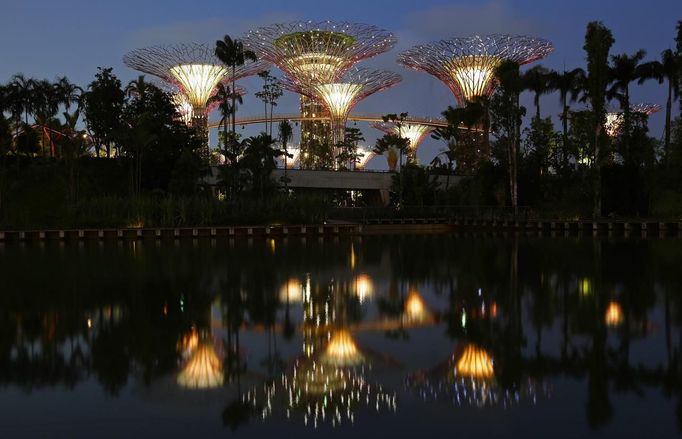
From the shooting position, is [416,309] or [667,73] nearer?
[416,309]

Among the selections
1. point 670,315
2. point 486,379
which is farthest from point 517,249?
point 486,379

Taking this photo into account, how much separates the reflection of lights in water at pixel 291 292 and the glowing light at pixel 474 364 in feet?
15.6

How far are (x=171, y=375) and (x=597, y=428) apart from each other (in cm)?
422

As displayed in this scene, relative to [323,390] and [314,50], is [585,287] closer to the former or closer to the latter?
[323,390]

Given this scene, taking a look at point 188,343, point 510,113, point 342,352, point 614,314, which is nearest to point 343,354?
point 342,352

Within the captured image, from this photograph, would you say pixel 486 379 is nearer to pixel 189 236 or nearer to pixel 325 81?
pixel 189 236

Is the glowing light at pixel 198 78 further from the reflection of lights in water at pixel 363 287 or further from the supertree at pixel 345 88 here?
the reflection of lights in water at pixel 363 287

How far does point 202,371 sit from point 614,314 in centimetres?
644

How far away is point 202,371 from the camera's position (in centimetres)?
760

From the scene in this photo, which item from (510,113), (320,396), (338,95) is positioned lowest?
(320,396)

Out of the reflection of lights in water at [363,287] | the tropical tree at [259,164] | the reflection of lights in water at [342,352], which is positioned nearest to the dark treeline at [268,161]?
the tropical tree at [259,164]

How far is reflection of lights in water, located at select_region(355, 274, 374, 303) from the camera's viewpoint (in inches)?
520

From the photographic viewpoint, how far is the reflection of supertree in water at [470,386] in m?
6.44

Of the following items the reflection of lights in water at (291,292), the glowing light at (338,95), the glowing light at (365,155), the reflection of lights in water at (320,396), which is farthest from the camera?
the glowing light at (365,155)
